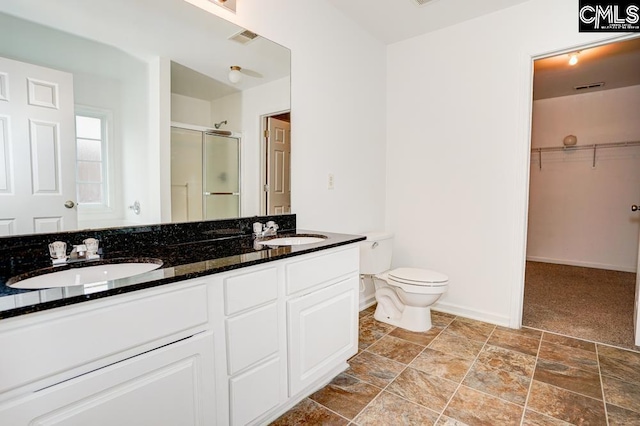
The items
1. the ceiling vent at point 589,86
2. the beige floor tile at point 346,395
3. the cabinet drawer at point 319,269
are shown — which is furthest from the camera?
the ceiling vent at point 589,86

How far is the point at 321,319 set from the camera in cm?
166

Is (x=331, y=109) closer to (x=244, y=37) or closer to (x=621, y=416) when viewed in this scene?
(x=244, y=37)

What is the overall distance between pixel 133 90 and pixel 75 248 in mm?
737

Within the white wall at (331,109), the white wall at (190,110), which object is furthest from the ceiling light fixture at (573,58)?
the white wall at (190,110)

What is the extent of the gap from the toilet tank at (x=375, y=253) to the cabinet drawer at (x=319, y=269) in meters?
0.75

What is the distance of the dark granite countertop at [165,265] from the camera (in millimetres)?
812

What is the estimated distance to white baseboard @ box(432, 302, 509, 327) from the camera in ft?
8.61

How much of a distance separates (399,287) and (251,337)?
4.88ft

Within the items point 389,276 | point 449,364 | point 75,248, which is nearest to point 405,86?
point 389,276

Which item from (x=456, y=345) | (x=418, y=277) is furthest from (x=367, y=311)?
(x=456, y=345)

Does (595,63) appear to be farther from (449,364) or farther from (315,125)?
(449,364)

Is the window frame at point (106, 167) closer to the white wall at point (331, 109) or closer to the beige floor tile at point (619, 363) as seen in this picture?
the white wall at point (331, 109)

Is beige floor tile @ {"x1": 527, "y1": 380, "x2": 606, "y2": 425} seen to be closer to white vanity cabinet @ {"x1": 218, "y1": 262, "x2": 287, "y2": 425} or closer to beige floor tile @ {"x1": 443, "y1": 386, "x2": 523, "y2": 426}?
beige floor tile @ {"x1": 443, "y1": 386, "x2": 523, "y2": 426}

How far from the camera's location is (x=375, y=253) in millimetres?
2707
